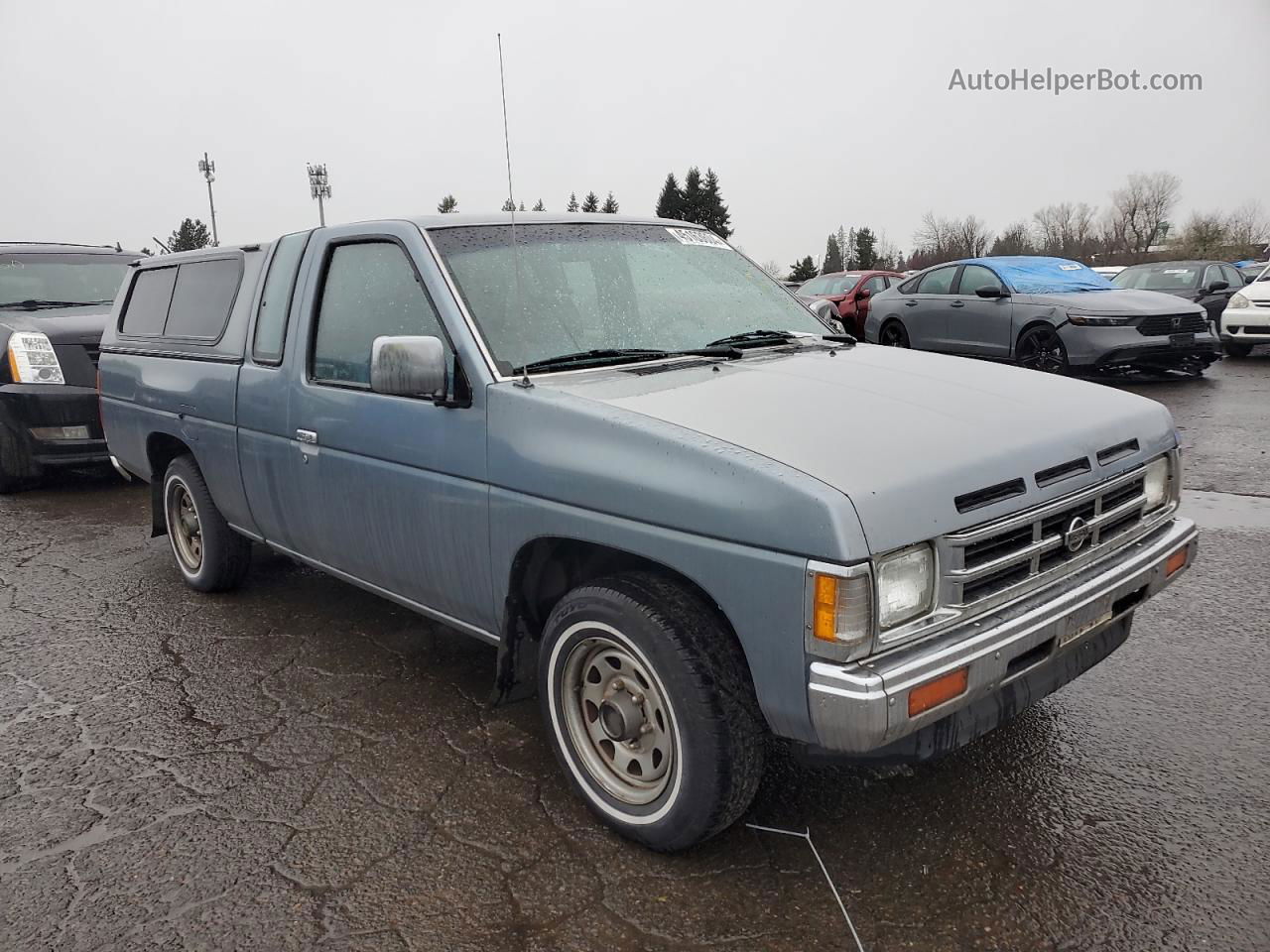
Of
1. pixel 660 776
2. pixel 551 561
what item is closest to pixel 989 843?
pixel 660 776

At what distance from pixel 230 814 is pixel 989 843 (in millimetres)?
2250

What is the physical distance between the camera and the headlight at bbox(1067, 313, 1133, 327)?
1063 centimetres

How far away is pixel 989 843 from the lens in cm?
267

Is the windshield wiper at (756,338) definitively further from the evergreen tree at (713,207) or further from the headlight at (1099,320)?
the evergreen tree at (713,207)

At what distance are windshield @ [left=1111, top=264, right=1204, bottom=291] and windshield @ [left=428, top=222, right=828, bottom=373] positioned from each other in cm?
1403

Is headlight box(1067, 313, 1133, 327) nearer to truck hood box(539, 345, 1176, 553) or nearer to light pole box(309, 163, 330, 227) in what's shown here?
truck hood box(539, 345, 1176, 553)

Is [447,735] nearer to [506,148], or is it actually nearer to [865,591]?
[865,591]

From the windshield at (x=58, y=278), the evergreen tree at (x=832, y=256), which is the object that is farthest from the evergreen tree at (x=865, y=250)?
the windshield at (x=58, y=278)

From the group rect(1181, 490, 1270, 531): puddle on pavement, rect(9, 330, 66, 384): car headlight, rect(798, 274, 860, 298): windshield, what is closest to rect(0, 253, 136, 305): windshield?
rect(9, 330, 66, 384): car headlight

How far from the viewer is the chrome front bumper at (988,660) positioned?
2143mm

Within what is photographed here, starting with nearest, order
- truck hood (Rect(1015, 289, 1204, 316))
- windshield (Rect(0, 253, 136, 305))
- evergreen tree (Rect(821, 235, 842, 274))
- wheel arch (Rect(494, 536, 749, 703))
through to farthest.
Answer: wheel arch (Rect(494, 536, 749, 703)), windshield (Rect(0, 253, 136, 305)), truck hood (Rect(1015, 289, 1204, 316)), evergreen tree (Rect(821, 235, 842, 274))

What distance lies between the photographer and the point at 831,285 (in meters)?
18.4

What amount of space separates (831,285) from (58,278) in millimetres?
13402

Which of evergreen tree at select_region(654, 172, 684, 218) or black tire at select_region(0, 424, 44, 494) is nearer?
black tire at select_region(0, 424, 44, 494)
